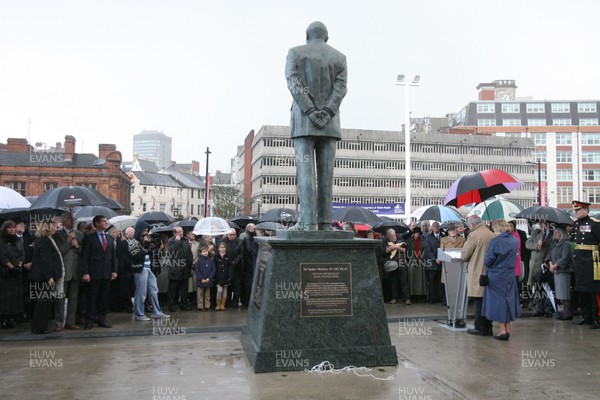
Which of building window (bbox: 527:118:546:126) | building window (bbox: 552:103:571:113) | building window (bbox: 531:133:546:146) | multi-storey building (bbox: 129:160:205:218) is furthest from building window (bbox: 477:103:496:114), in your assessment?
multi-storey building (bbox: 129:160:205:218)

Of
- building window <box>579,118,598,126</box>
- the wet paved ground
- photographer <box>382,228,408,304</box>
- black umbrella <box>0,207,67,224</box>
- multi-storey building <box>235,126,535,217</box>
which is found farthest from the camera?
building window <box>579,118,598,126</box>

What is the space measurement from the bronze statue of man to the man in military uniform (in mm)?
5899

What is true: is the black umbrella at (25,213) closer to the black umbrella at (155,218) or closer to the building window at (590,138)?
the black umbrella at (155,218)

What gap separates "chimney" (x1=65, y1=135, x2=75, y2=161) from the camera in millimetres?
71875

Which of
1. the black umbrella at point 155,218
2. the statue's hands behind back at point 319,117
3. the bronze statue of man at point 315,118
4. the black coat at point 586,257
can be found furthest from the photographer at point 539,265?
the black umbrella at point 155,218

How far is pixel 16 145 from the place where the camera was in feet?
234

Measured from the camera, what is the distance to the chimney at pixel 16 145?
71125 mm

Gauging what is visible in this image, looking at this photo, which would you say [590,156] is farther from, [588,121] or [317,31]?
[317,31]

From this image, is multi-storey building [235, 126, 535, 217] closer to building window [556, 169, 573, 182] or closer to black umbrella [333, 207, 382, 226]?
building window [556, 169, 573, 182]

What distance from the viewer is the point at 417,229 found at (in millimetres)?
13625

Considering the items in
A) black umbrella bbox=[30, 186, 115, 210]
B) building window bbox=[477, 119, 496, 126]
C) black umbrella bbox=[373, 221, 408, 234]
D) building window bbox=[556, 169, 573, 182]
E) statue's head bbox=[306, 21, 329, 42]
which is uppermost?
building window bbox=[477, 119, 496, 126]

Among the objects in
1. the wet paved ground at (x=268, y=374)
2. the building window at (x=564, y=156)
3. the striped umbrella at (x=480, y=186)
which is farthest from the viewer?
the building window at (x=564, y=156)

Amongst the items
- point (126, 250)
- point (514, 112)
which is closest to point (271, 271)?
point (126, 250)

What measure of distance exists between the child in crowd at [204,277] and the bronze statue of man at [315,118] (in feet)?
18.0
